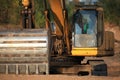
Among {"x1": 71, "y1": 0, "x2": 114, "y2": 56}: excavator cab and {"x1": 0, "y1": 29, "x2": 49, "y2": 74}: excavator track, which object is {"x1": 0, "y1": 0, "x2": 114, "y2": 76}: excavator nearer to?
{"x1": 71, "y1": 0, "x2": 114, "y2": 56}: excavator cab

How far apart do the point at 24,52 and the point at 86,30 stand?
3180 mm

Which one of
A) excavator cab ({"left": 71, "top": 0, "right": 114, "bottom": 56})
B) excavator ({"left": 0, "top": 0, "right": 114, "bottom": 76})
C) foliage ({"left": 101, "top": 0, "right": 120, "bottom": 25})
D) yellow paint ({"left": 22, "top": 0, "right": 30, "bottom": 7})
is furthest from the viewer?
foliage ({"left": 101, "top": 0, "right": 120, "bottom": 25})

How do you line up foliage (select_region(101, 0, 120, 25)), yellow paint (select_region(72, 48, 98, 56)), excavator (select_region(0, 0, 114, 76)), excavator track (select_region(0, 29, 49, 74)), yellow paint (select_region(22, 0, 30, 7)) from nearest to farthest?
excavator track (select_region(0, 29, 49, 74)) → yellow paint (select_region(22, 0, 30, 7)) → excavator (select_region(0, 0, 114, 76)) → yellow paint (select_region(72, 48, 98, 56)) → foliage (select_region(101, 0, 120, 25))

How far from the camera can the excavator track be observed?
10.4 meters

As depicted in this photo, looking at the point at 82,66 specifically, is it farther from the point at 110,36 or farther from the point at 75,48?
the point at 110,36

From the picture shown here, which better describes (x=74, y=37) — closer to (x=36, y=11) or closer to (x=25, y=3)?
(x=25, y=3)

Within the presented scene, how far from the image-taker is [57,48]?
12.8m

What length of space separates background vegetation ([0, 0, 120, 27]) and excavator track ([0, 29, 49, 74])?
101 ft

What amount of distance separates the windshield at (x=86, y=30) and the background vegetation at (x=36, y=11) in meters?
28.7

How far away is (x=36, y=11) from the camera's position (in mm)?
42812

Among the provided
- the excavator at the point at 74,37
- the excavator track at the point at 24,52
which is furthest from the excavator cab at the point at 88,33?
the excavator track at the point at 24,52

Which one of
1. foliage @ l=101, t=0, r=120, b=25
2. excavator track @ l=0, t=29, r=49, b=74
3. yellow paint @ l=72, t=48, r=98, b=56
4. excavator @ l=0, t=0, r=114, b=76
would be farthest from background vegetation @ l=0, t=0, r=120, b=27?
excavator track @ l=0, t=29, r=49, b=74

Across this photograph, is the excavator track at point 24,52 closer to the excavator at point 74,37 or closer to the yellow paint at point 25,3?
the excavator at point 74,37

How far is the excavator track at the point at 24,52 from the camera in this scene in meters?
10.4
